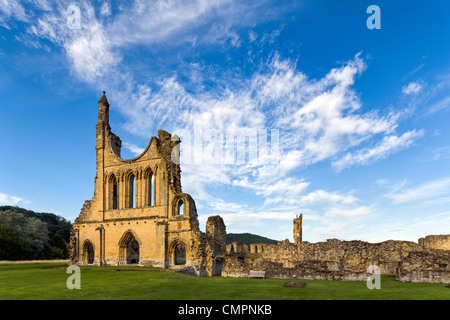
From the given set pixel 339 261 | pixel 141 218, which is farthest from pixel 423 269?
pixel 141 218

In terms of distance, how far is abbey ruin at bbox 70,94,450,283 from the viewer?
21.7 m

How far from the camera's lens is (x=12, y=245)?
41.5 m

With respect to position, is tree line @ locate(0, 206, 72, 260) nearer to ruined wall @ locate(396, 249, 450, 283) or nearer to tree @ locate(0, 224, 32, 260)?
tree @ locate(0, 224, 32, 260)

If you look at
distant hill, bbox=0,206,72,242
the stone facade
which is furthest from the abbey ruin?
distant hill, bbox=0,206,72,242

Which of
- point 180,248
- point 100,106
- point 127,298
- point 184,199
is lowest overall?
point 180,248

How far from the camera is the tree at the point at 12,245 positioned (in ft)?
132

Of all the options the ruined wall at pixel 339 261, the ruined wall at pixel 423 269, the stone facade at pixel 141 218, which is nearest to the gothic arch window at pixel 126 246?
the stone facade at pixel 141 218

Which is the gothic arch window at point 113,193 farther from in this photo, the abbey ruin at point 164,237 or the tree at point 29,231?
the tree at point 29,231

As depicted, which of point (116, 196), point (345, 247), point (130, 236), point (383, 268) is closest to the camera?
point (383, 268)

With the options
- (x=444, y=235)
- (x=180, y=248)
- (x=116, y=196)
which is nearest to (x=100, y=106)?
(x=116, y=196)

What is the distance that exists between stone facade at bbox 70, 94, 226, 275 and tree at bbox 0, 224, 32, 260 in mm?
17157
